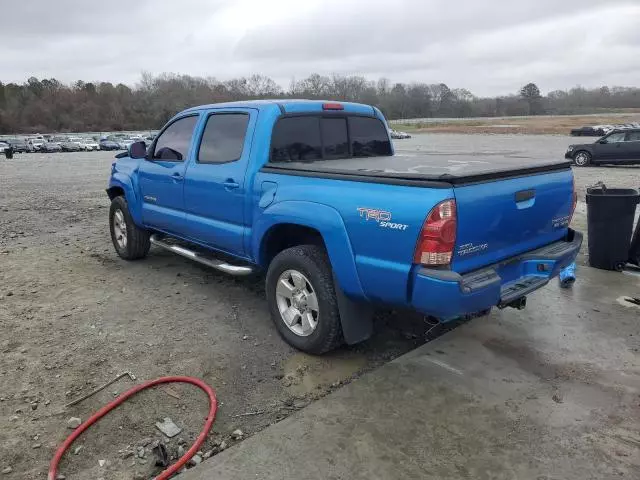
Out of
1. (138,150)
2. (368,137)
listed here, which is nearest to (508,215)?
(368,137)

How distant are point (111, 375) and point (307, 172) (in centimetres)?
206

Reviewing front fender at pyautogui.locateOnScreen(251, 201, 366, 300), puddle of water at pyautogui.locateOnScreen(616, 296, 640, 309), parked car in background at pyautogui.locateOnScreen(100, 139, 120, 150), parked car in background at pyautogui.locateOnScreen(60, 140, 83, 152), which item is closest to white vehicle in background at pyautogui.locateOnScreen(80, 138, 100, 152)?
parked car in background at pyautogui.locateOnScreen(60, 140, 83, 152)

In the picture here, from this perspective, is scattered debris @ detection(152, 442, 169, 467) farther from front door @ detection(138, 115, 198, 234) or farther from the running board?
front door @ detection(138, 115, 198, 234)

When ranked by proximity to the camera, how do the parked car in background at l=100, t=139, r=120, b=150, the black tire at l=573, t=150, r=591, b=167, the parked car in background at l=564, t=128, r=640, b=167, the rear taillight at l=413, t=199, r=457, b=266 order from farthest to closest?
the parked car in background at l=100, t=139, r=120, b=150
the black tire at l=573, t=150, r=591, b=167
the parked car in background at l=564, t=128, r=640, b=167
the rear taillight at l=413, t=199, r=457, b=266

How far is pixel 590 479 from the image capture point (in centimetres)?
274

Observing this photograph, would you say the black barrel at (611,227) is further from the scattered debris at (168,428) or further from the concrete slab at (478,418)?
the scattered debris at (168,428)

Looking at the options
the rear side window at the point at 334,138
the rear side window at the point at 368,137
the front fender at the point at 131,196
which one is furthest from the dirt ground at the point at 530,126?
the front fender at the point at 131,196

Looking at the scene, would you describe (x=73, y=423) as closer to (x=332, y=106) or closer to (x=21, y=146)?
(x=332, y=106)

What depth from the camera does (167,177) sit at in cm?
555

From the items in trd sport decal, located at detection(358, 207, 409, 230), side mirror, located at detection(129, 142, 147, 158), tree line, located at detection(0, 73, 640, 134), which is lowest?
trd sport decal, located at detection(358, 207, 409, 230)

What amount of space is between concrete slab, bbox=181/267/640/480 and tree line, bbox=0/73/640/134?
9565 cm

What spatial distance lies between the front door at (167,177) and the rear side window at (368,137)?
1.61m

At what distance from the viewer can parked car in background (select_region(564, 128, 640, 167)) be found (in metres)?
20.0

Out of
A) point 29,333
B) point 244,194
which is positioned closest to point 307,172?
point 244,194
